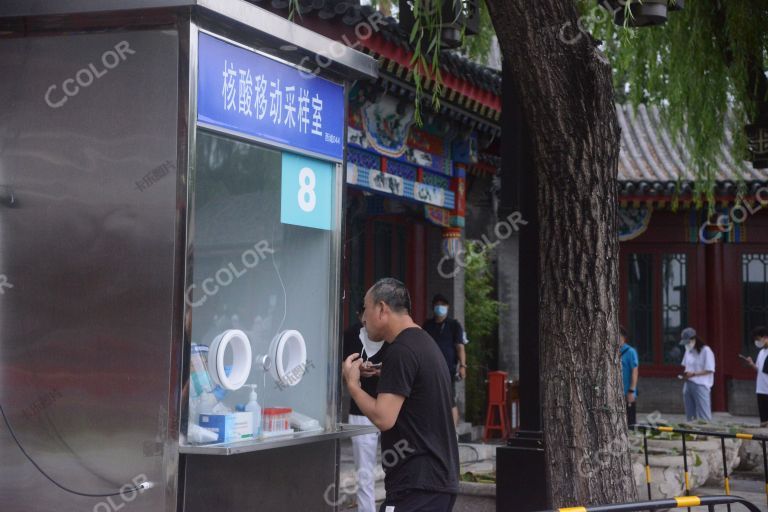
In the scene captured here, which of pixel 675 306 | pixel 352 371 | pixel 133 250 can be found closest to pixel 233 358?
pixel 352 371

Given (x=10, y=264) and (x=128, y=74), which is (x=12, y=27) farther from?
(x=10, y=264)

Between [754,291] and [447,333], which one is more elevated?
[754,291]

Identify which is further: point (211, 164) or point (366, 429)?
point (366, 429)

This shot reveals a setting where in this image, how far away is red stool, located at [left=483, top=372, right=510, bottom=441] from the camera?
14.1m

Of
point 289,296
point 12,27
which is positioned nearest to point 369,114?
point 289,296

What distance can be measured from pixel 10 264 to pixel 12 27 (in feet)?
3.45

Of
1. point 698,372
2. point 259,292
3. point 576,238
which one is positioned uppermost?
point 576,238

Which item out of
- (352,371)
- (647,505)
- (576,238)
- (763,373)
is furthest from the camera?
(763,373)

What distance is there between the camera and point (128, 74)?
440 centimetres

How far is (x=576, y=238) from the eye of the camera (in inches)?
203

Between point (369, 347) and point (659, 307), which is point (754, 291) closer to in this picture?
point (659, 307)

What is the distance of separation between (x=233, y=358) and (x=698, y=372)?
11409 millimetres

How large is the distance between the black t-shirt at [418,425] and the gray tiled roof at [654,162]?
13285 mm

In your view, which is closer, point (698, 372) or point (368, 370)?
point (368, 370)
